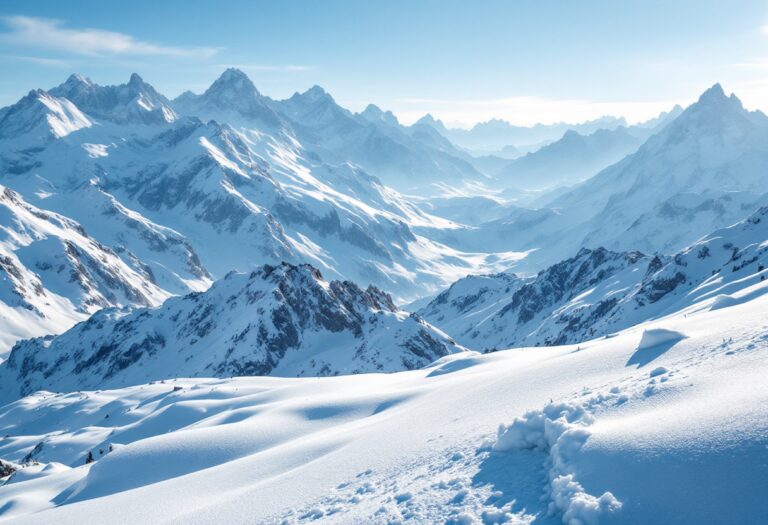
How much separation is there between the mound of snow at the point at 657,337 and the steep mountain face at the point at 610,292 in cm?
1259

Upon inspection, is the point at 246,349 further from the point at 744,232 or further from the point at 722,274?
the point at 744,232

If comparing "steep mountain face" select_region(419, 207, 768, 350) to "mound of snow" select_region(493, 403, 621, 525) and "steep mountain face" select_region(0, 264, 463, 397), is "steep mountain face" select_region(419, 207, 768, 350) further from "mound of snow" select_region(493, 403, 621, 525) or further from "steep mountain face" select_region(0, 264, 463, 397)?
"steep mountain face" select_region(0, 264, 463, 397)

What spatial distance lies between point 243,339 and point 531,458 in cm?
10203

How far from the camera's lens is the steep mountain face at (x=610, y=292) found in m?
75.1

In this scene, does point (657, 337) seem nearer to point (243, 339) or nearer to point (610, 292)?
point (243, 339)

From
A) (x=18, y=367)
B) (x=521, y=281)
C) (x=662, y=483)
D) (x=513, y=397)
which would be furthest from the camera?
(x=521, y=281)

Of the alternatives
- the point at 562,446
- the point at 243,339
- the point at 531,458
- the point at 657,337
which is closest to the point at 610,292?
the point at 243,339

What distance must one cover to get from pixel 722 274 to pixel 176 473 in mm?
76861

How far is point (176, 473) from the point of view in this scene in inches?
1007

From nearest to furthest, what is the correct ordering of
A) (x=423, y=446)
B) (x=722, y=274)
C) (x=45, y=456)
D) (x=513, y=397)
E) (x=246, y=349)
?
(x=423, y=446) → (x=513, y=397) → (x=45, y=456) → (x=722, y=274) → (x=246, y=349)

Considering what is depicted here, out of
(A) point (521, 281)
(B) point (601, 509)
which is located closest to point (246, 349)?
(B) point (601, 509)

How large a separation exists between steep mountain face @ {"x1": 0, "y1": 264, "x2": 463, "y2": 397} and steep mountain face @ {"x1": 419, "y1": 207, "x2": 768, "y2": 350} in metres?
28.7

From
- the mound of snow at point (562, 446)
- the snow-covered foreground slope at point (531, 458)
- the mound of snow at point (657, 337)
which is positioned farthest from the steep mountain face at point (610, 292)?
the mound of snow at point (562, 446)

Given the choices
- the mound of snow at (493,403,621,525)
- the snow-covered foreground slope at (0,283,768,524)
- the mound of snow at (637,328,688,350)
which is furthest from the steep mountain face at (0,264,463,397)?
the mound of snow at (493,403,621,525)
